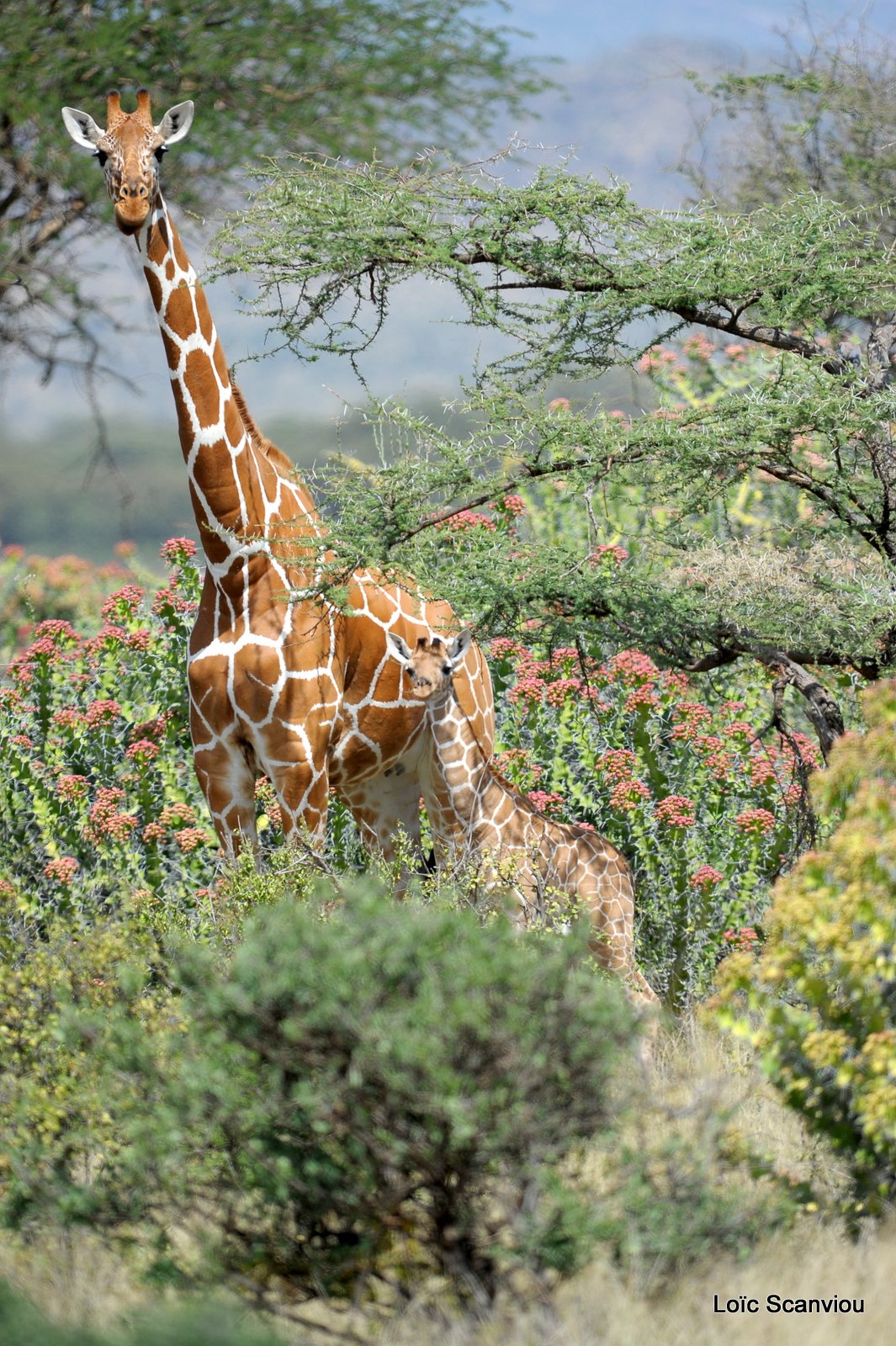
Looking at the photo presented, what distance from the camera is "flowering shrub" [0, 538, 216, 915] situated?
319 inches

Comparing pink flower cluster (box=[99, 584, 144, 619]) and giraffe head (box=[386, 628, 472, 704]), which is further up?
pink flower cluster (box=[99, 584, 144, 619])

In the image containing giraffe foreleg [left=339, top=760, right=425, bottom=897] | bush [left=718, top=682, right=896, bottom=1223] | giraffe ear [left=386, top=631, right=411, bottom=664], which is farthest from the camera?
giraffe foreleg [left=339, top=760, right=425, bottom=897]

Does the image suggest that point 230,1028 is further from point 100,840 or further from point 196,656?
point 100,840

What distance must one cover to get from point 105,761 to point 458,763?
243cm

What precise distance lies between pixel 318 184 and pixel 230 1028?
4.09 meters

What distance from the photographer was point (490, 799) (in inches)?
279

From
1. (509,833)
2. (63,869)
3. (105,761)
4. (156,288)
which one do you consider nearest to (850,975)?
(509,833)

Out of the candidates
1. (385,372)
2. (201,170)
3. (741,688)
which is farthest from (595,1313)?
(385,372)

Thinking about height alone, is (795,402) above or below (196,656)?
above

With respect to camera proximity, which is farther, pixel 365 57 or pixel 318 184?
pixel 365 57

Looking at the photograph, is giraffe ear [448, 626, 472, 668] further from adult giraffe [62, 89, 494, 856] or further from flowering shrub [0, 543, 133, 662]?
flowering shrub [0, 543, 133, 662]

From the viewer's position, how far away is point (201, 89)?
1730 centimetres

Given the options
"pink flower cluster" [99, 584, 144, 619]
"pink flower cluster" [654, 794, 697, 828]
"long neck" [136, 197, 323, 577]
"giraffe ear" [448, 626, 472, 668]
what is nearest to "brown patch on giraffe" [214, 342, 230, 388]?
"long neck" [136, 197, 323, 577]

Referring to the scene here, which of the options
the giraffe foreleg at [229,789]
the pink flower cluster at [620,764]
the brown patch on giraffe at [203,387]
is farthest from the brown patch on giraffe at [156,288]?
the pink flower cluster at [620,764]
